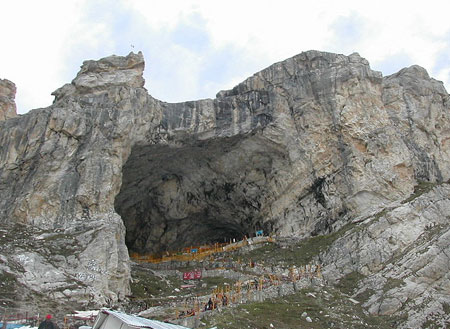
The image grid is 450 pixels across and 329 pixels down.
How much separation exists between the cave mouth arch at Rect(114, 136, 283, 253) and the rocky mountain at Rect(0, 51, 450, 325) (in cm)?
15

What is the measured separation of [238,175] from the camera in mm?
44219

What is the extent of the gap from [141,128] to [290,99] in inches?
553

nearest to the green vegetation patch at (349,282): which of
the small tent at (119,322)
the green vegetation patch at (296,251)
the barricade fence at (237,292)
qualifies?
the barricade fence at (237,292)

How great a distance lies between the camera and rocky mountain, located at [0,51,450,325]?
28.0 metres

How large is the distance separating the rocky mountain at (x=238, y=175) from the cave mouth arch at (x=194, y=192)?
0.49ft

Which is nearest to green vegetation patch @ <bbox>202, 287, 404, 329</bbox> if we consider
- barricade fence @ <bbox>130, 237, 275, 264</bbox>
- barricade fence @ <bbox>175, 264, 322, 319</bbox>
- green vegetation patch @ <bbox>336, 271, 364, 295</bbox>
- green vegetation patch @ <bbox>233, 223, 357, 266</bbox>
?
barricade fence @ <bbox>175, 264, 322, 319</bbox>

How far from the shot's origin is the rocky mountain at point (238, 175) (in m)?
28.0

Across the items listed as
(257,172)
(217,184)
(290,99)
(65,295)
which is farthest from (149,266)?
(290,99)

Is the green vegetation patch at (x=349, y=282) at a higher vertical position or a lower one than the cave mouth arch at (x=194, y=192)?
lower

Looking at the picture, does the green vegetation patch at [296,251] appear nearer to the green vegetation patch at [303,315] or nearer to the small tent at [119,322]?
the green vegetation patch at [303,315]

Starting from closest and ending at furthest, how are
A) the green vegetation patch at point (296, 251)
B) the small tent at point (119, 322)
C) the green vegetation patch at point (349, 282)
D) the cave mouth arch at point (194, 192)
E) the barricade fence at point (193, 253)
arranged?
the small tent at point (119, 322)
the green vegetation patch at point (349, 282)
the green vegetation patch at point (296, 251)
the barricade fence at point (193, 253)
the cave mouth arch at point (194, 192)

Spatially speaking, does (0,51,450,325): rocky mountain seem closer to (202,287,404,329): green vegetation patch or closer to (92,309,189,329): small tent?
(202,287,404,329): green vegetation patch

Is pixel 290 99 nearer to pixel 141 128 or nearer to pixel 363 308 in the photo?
pixel 141 128

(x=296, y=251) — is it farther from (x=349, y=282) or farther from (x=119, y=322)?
(x=119, y=322)
